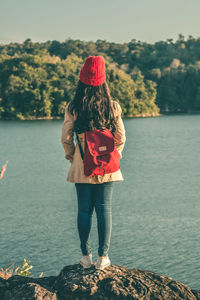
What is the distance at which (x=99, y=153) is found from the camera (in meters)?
3.63

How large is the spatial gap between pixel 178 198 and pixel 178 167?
6.80 meters

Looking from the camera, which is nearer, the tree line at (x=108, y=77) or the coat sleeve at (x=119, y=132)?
the coat sleeve at (x=119, y=132)

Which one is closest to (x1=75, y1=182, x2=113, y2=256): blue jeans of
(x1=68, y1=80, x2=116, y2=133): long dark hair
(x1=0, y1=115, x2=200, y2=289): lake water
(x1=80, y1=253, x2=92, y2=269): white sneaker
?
(x1=80, y1=253, x2=92, y2=269): white sneaker

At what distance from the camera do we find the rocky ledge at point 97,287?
346 cm

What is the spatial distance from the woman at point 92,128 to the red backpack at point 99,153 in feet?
0.15

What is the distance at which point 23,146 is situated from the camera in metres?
30.1

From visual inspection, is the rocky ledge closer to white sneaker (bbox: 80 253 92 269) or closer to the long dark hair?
white sneaker (bbox: 80 253 92 269)

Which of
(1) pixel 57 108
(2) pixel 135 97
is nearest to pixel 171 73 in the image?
(2) pixel 135 97

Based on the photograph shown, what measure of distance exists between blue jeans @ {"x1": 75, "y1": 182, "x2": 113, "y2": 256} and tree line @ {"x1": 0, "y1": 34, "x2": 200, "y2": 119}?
5780 centimetres

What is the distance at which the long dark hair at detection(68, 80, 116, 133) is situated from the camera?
361cm

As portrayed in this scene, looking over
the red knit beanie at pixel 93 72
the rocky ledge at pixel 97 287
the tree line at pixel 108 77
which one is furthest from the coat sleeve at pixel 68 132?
the tree line at pixel 108 77

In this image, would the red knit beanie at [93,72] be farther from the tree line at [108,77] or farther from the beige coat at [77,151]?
the tree line at [108,77]

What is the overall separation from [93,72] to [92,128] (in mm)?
440

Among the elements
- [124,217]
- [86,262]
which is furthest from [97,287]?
[124,217]
